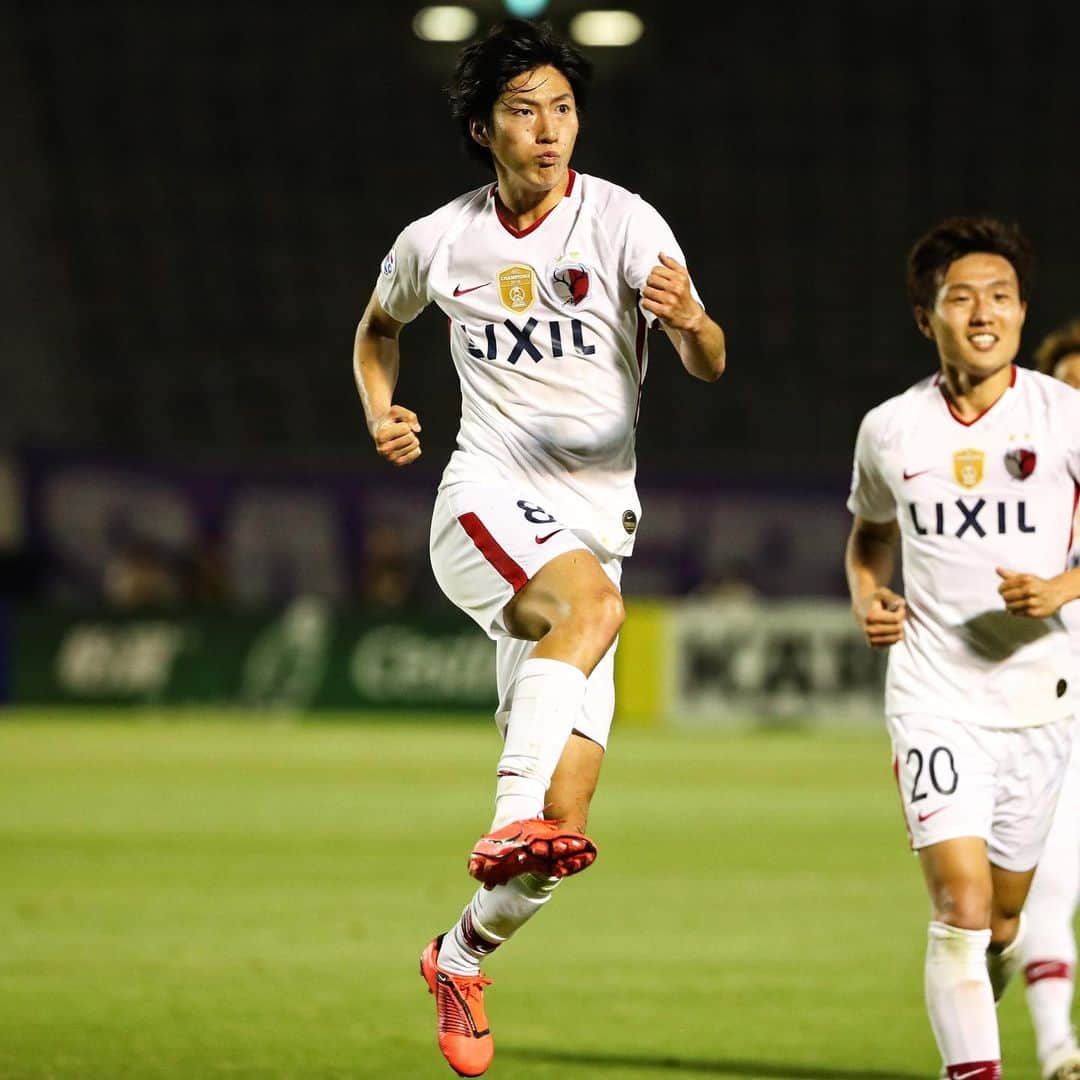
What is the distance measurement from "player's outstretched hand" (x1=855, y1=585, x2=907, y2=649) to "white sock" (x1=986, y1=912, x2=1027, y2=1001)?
35.9 inches

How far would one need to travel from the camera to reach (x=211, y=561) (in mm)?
21594

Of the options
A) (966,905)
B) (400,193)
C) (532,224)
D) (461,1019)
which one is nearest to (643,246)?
(532,224)

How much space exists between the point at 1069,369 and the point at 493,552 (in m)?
2.34

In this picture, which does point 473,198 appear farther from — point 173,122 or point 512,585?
point 173,122

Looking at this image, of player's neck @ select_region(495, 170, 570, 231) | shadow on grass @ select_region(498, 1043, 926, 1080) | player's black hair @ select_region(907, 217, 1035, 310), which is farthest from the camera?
shadow on grass @ select_region(498, 1043, 926, 1080)

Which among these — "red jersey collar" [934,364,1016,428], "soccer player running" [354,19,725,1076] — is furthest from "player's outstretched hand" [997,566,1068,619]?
"soccer player running" [354,19,725,1076]

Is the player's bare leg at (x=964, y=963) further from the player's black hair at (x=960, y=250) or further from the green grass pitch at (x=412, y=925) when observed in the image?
the player's black hair at (x=960, y=250)

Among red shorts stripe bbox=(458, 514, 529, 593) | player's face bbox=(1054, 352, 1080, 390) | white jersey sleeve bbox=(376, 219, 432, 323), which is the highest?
white jersey sleeve bbox=(376, 219, 432, 323)

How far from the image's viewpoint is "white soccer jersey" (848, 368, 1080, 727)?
5.46m

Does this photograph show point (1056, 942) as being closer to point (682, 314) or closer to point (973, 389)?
point (973, 389)

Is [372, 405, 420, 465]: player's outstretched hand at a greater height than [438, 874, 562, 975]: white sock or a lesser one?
greater

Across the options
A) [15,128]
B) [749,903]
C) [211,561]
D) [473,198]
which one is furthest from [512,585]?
[15,128]

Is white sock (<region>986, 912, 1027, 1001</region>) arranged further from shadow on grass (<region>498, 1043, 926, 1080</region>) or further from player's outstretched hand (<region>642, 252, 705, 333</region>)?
player's outstretched hand (<region>642, 252, 705, 333</region>)

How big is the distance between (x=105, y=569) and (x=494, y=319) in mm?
17395
